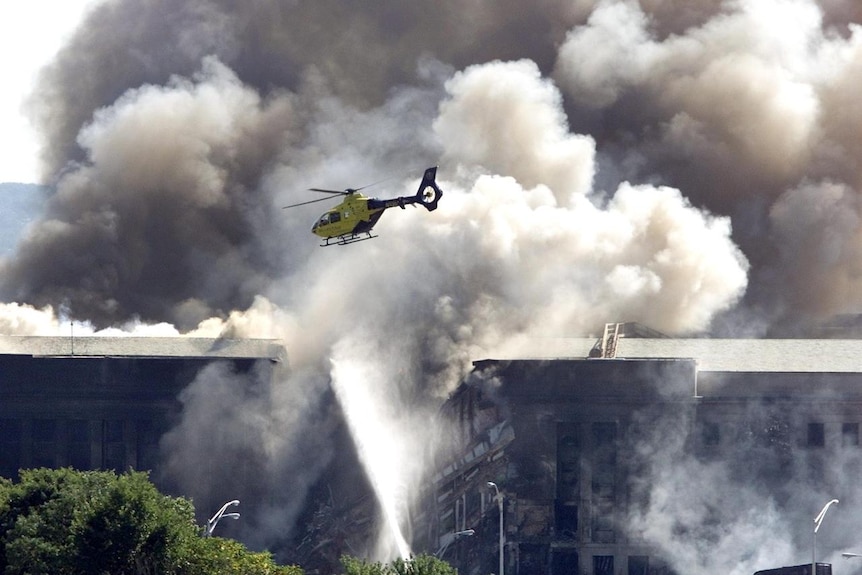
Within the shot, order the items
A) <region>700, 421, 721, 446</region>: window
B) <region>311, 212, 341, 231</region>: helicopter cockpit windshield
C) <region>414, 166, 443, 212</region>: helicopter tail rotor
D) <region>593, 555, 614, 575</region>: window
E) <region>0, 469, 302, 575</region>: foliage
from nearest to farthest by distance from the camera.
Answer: <region>0, 469, 302, 575</region>: foliage
<region>593, 555, 614, 575</region>: window
<region>414, 166, 443, 212</region>: helicopter tail rotor
<region>700, 421, 721, 446</region>: window
<region>311, 212, 341, 231</region>: helicopter cockpit windshield

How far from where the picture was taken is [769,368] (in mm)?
79875

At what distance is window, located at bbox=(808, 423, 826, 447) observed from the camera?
7850cm

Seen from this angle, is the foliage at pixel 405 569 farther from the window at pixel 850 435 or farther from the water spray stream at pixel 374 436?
the window at pixel 850 435

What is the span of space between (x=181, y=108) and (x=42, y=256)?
35.3 ft

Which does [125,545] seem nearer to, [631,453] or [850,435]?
[631,453]

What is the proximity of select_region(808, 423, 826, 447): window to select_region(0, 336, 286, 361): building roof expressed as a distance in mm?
22853

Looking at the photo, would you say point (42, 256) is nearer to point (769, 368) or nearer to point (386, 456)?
point (386, 456)

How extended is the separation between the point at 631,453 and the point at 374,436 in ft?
35.3

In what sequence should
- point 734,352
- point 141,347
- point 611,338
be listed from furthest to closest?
1. point 141,347
2. point 611,338
3. point 734,352

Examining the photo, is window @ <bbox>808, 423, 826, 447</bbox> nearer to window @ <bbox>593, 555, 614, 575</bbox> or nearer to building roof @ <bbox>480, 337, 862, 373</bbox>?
building roof @ <bbox>480, 337, 862, 373</bbox>

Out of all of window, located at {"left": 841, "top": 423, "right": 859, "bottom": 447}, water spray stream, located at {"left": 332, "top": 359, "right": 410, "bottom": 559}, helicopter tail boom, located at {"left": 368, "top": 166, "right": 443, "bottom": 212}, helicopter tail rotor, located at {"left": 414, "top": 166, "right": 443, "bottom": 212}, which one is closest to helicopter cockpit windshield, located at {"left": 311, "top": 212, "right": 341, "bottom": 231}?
helicopter tail boom, located at {"left": 368, "top": 166, "right": 443, "bottom": 212}

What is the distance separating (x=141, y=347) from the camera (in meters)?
86.1

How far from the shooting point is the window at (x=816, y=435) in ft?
258

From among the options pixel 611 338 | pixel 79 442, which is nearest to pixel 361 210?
pixel 611 338
